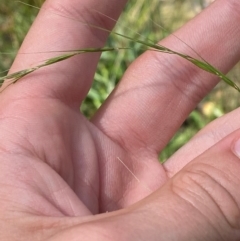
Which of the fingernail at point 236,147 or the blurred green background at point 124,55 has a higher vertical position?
the fingernail at point 236,147

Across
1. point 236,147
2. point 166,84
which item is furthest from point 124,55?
point 236,147

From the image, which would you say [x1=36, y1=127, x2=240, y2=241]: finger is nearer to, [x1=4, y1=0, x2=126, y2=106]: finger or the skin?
the skin

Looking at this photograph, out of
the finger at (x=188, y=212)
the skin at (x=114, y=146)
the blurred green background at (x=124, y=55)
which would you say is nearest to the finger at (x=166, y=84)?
the skin at (x=114, y=146)

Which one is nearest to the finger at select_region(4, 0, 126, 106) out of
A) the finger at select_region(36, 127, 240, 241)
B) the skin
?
the skin

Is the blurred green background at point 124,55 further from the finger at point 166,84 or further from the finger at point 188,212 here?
the finger at point 188,212

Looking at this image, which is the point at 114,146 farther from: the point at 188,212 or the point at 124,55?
the point at 124,55

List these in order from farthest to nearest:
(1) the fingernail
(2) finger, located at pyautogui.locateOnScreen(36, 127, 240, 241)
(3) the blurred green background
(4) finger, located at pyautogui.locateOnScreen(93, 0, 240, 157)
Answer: (3) the blurred green background < (4) finger, located at pyautogui.locateOnScreen(93, 0, 240, 157) < (1) the fingernail < (2) finger, located at pyautogui.locateOnScreen(36, 127, 240, 241)

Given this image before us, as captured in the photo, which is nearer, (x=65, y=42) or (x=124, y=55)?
(x=65, y=42)
